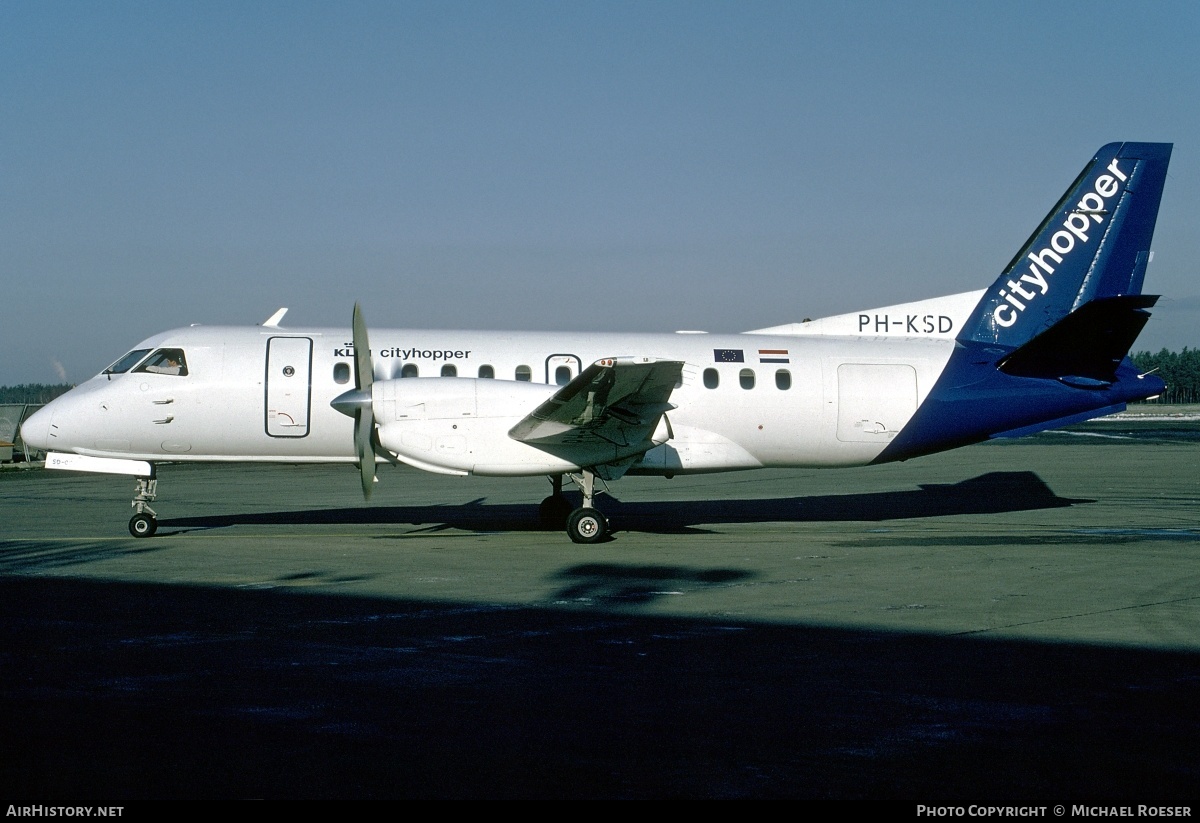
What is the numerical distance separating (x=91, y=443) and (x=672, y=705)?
12.2 m

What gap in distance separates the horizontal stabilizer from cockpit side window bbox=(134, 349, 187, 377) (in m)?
12.9

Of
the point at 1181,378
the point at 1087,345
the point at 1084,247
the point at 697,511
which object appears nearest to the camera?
the point at 1087,345

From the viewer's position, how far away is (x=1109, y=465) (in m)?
31.8

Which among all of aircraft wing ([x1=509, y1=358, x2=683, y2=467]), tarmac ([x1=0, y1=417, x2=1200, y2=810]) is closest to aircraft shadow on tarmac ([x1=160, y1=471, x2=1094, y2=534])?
tarmac ([x1=0, y1=417, x2=1200, y2=810])

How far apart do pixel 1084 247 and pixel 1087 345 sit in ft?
6.72

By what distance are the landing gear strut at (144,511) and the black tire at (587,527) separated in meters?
6.19

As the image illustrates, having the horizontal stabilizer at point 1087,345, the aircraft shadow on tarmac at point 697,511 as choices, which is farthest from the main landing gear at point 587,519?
the horizontal stabilizer at point 1087,345

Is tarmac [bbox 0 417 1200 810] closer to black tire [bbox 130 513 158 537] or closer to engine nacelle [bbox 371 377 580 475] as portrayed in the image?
black tire [bbox 130 513 158 537]

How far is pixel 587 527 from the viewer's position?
14742 mm

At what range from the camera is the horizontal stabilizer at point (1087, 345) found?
15.4 metres

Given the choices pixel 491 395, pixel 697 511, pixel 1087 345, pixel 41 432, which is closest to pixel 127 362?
pixel 41 432

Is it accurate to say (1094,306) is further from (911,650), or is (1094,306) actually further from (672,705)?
(672,705)

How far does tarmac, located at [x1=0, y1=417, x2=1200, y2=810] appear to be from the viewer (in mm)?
5176

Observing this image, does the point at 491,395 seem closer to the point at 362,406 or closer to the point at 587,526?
the point at 362,406
